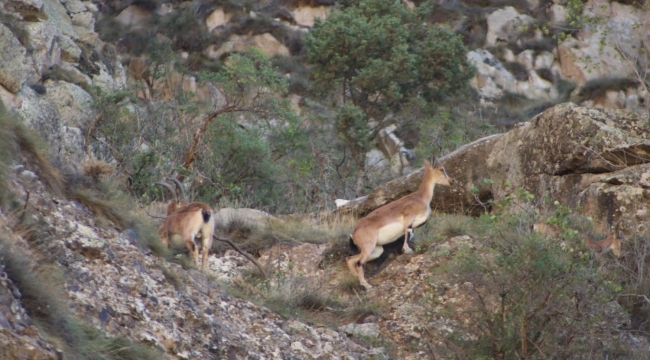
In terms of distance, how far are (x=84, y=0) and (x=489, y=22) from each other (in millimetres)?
21470

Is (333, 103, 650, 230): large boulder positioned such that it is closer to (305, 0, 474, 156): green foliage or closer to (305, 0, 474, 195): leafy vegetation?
(305, 0, 474, 195): leafy vegetation

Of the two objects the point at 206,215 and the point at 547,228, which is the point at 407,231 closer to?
the point at 547,228

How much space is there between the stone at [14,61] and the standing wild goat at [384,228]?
39.1 ft

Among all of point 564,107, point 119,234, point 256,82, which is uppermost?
point 119,234

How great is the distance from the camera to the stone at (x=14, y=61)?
21688 millimetres

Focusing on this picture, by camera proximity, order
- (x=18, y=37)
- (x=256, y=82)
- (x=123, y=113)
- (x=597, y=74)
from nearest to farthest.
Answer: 1. (x=123, y=113)
2. (x=256, y=82)
3. (x=18, y=37)
4. (x=597, y=74)

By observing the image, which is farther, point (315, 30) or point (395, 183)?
point (315, 30)

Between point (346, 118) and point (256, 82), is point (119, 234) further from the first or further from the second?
point (346, 118)

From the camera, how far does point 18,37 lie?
80.8 ft

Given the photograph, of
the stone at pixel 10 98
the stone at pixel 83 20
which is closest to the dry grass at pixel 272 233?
the stone at pixel 10 98

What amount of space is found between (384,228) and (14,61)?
1393 cm

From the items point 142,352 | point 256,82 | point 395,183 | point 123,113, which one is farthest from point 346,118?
point 142,352

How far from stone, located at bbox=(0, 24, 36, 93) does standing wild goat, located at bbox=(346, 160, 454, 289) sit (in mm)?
11903

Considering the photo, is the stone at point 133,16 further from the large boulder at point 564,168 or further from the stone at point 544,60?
the large boulder at point 564,168
